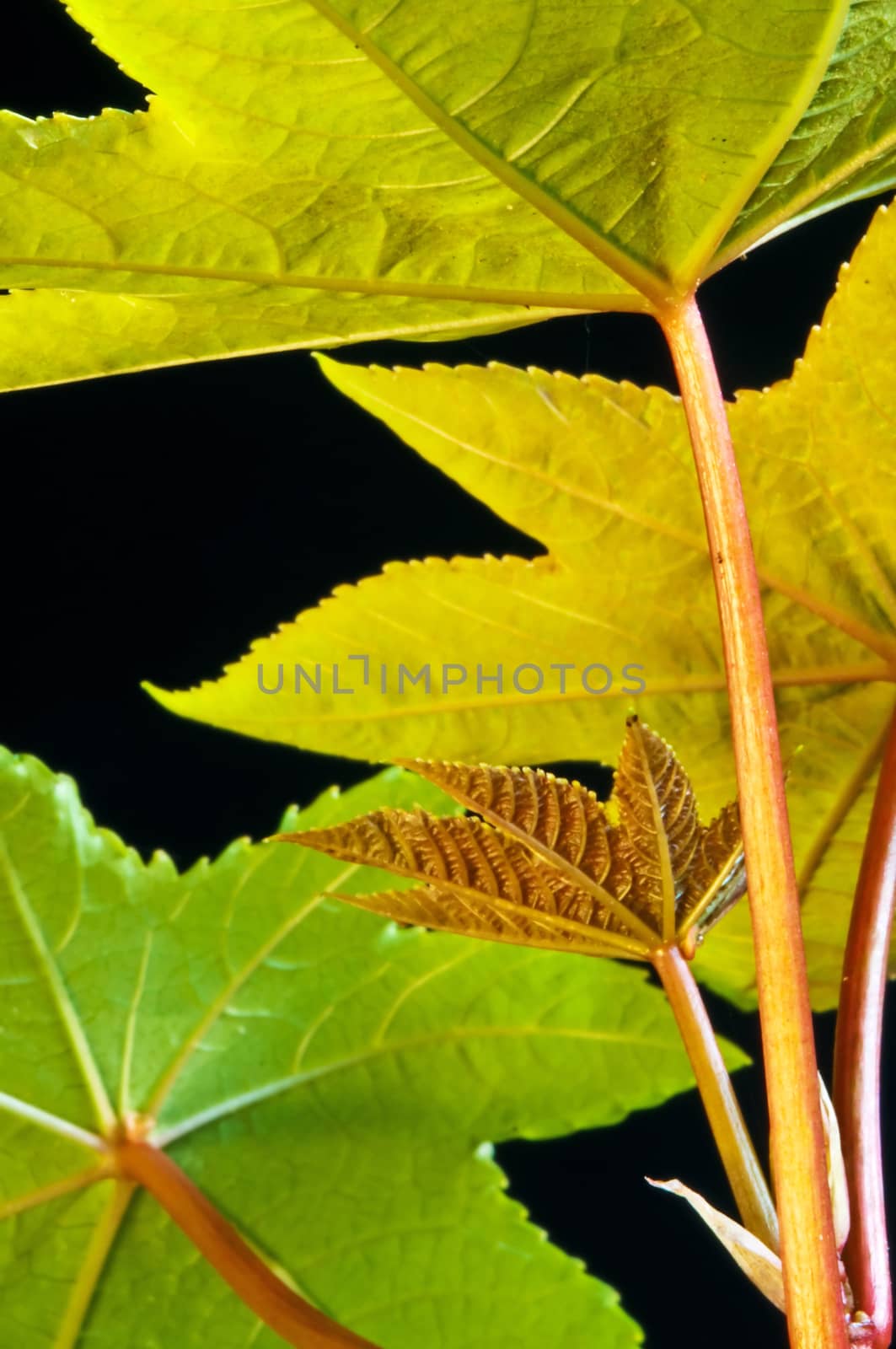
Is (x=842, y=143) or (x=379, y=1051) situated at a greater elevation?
(x=842, y=143)

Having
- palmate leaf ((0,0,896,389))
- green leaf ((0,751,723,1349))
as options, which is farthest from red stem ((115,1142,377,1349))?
palmate leaf ((0,0,896,389))

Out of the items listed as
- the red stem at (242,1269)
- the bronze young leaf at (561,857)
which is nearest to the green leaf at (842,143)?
the bronze young leaf at (561,857)

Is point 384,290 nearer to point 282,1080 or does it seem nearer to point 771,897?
point 771,897

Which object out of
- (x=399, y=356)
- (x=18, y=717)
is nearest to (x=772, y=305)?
(x=399, y=356)

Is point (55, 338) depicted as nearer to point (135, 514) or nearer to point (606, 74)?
point (606, 74)

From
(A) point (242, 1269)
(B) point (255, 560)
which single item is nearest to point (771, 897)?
(A) point (242, 1269)

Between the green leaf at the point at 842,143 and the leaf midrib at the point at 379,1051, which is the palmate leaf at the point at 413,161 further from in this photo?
the leaf midrib at the point at 379,1051
